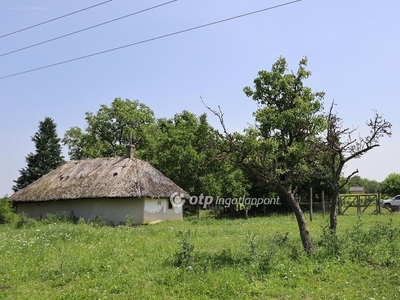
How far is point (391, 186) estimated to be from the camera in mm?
49250

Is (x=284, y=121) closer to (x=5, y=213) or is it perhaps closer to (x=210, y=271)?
(x=210, y=271)

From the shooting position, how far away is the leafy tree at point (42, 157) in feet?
149

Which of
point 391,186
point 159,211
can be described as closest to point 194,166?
point 159,211

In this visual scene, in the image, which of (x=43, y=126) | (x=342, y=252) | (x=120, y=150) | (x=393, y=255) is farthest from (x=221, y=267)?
(x=43, y=126)

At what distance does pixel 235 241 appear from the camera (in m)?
11.9

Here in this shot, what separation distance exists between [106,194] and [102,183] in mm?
1472

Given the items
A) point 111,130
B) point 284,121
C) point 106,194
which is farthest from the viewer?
point 111,130

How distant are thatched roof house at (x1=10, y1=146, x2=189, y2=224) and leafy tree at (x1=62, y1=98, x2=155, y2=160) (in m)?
12.8

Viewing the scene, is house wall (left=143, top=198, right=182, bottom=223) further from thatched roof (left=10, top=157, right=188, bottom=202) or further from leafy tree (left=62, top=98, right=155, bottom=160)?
leafy tree (left=62, top=98, right=155, bottom=160)

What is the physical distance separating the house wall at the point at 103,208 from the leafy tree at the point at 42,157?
72.8 ft

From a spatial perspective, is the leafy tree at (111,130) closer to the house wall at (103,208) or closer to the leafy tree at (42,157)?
the leafy tree at (42,157)

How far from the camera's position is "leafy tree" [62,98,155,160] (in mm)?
39781

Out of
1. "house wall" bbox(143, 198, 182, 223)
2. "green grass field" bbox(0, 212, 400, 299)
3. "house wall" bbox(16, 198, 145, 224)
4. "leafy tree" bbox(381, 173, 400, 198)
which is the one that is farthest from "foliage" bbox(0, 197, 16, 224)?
"leafy tree" bbox(381, 173, 400, 198)

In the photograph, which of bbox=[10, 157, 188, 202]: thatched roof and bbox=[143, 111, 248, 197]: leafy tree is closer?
bbox=[10, 157, 188, 202]: thatched roof
